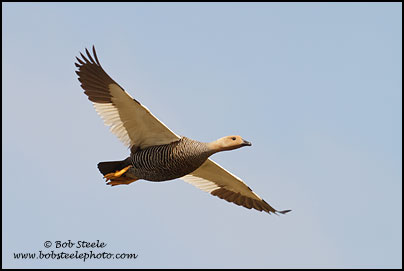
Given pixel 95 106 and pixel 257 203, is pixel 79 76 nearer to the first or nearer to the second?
pixel 95 106

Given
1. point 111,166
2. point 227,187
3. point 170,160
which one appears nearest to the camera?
point 170,160

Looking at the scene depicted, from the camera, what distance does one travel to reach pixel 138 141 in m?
17.8

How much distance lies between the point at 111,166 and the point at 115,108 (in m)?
1.43

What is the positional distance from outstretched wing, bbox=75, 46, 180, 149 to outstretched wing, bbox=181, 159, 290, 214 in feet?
8.20

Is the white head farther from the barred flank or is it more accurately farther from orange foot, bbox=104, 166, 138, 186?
orange foot, bbox=104, 166, 138, 186

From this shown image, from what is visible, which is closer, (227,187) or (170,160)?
(170,160)

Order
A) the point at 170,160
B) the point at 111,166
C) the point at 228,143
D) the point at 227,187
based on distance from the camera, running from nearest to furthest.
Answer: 1. the point at 170,160
2. the point at 228,143
3. the point at 111,166
4. the point at 227,187

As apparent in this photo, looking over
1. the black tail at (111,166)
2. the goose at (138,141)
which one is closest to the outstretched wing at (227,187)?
the goose at (138,141)

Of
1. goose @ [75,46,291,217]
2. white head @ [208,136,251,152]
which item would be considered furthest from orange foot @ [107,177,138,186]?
white head @ [208,136,251,152]

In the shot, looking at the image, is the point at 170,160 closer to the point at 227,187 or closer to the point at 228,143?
the point at 228,143

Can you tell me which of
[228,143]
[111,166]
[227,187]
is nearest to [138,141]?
[111,166]

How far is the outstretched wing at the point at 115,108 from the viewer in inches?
676

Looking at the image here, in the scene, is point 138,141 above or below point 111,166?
above

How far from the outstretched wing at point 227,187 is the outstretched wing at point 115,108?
2.50 metres
